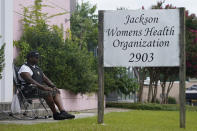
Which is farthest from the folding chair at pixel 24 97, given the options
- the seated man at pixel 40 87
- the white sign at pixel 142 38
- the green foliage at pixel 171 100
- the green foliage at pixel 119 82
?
the green foliage at pixel 171 100

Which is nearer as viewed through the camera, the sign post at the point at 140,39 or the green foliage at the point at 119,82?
the sign post at the point at 140,39

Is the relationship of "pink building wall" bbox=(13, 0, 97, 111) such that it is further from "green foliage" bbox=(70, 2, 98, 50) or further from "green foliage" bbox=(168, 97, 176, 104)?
"green foliage" bbox=(168, 97, 176, 104)

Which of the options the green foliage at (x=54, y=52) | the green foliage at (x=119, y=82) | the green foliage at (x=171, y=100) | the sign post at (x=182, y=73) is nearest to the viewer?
the sign post at (x=182, y=73)

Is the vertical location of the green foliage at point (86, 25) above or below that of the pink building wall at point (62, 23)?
above

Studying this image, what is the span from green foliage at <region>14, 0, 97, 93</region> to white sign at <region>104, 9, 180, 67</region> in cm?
525

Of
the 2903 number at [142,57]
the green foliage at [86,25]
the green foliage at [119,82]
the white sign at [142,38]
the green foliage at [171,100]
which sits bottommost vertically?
the green foliage at [171,100]

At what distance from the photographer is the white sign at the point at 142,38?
8.34 metres

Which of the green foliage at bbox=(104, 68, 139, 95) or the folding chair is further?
the green foliage at bbox=(104, 68, 139, 95)

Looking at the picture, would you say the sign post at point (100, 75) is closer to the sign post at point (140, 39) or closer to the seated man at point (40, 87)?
the sign post at point (140, 39)

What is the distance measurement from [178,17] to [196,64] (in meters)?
A: 16.3

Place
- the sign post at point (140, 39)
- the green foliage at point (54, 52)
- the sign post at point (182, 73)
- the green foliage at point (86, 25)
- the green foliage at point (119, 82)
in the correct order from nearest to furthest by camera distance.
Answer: the sign post at point (182, 73)
the sign post at point (140, 39)
the green foliage at point (54, 52)
the green foliage at point (119, 82)
the green foliage at point (86, 25)

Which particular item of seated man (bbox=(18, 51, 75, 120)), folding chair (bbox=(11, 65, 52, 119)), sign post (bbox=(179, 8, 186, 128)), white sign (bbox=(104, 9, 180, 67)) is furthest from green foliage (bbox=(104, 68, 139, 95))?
sign post (bbox=(179, 8, 186, 128))

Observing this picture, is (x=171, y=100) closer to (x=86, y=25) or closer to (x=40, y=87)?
(x=86, y=25)

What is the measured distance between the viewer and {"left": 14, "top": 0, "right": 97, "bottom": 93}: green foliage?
45.3 feet
